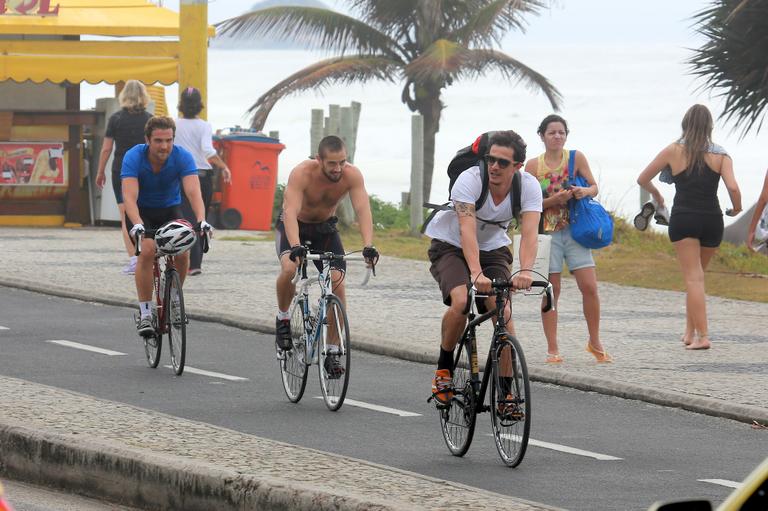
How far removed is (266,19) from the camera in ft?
104

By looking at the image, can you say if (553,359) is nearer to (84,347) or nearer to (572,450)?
(572,450)

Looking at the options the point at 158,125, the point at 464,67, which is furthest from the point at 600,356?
the point at 464,67

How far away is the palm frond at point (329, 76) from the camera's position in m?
31.0

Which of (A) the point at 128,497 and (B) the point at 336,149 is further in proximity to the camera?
(B) the point at 336,149

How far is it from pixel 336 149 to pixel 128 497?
3027mm

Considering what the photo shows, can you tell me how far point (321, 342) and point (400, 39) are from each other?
23720mm

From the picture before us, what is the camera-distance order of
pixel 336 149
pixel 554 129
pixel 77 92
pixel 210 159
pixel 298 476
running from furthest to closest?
pixel 77 92 < pixel 210 159 < pixel 554 129 < pixel 336 149 < pixel 298 476

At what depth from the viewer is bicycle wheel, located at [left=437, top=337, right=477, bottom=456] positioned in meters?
8.20

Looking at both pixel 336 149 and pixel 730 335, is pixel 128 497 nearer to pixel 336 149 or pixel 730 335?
pixel 336 149

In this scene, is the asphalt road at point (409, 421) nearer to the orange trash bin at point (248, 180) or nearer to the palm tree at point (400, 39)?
the orange trash bin at point (248, 180)

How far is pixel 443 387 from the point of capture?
8.42 m

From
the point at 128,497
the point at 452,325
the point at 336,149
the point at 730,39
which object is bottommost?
the point at 128,497

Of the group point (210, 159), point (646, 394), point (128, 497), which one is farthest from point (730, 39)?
point (128, 497)

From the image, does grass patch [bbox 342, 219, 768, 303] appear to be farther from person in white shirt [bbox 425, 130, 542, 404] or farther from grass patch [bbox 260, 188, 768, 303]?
person in white shirt [bbox 425, 130, 542, 404]
